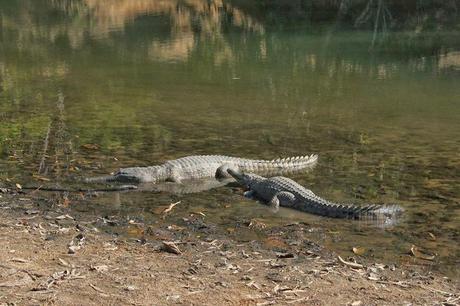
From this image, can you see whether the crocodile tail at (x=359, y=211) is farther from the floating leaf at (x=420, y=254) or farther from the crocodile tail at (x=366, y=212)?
the floating leaf at (x=420, y=254)

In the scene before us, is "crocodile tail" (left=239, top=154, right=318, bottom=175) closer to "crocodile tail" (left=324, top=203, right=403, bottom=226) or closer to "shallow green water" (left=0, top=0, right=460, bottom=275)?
"shallow green water" (left=0, top=0, right=460, bottom=275)

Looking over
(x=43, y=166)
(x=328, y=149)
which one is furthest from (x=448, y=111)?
(x=43, y=166)

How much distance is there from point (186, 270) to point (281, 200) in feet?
8.47

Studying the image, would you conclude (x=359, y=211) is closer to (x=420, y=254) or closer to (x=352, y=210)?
(x=352, y=210)

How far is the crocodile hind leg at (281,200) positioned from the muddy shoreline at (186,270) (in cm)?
101

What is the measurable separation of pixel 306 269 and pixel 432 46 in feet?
57.3

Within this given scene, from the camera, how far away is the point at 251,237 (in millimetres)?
6145

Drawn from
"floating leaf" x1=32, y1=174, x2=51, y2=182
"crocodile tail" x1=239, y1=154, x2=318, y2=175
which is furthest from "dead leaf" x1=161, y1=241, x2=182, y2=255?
"crocodile tail" x1=239, y1=154, x2=318, y2=175

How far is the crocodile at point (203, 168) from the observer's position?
7.89m

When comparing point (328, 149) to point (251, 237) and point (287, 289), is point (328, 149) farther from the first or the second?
point (287, 289)

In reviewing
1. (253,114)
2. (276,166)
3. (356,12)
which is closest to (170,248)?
(276,166)

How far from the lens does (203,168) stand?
8.30m

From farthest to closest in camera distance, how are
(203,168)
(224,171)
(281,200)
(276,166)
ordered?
Answer: (276,166) → (224,171) → (203,168) → (281,200)

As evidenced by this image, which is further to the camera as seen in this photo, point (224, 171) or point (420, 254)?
point (224, 171)
